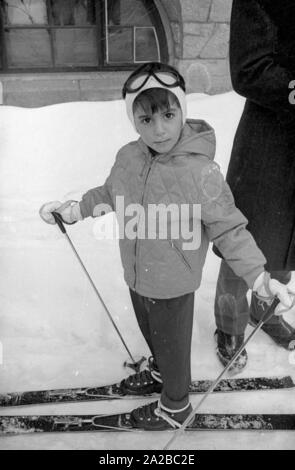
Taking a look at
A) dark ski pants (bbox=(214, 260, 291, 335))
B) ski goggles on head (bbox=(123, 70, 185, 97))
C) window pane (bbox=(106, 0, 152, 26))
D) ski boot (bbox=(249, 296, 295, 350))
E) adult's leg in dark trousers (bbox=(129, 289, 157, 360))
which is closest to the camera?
ski goggles on head (bbox=(123, 70, 185, 97))

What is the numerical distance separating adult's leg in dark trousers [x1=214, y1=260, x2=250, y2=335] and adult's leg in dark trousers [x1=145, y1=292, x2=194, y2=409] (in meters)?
0.38

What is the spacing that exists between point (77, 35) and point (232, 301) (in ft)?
3.53

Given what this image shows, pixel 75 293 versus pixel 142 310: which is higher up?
pixel 142 310

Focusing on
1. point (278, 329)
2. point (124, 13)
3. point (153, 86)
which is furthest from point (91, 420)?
point (124, 13)

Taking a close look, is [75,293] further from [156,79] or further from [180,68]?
[156,79]

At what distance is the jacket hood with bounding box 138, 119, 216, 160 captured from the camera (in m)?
1.17

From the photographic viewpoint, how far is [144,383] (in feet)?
5.26

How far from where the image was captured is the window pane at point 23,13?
1542mm

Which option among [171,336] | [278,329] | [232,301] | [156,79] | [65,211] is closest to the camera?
[156,79]

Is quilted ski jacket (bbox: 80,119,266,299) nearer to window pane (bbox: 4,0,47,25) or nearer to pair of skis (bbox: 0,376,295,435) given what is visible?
pair of skis (bbox: 0,376,295,435)

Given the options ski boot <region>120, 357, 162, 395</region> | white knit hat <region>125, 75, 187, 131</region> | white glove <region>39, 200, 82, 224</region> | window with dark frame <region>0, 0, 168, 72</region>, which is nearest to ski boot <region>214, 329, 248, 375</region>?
ski boot <region>120, 357, 162, 395</region>

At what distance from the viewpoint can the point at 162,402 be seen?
1.46 meters

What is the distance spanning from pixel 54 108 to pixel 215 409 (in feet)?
4.72

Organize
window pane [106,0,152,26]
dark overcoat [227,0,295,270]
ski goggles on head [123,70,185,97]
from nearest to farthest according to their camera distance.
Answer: ski goggles on head [123,70,185,97] → dark overcoat [227,0,295,270] → window pane [106,0,152,26]
